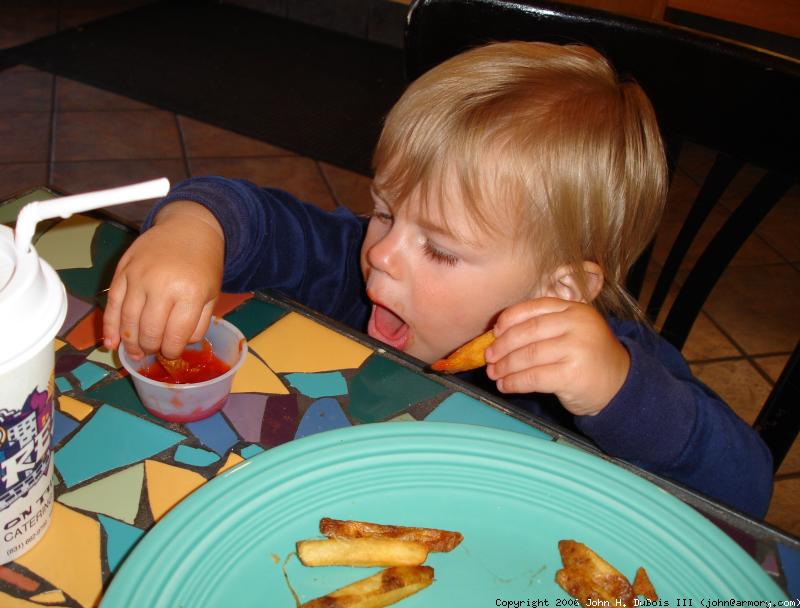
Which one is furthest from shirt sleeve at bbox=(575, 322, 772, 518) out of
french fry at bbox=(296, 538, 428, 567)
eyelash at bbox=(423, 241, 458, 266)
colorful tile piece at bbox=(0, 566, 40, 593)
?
colorful tile piece at bbox=(0, 566, 40, 593)

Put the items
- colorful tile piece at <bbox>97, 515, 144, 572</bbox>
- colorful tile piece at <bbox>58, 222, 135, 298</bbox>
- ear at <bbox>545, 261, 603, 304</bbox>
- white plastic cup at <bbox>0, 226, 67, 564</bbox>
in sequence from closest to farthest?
1. white plastic cup at <bbox>0, 226, 67, 564</bbox>
2. colorful tile piece at <bbox>97, 515, 144, 572</bbox>
3. colorful tile piece at <bbox>58, 222, 135, 298</bbox>
4. ear at <bbox>545, 261, 603, 304</bbox>

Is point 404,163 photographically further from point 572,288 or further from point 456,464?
point 456,464

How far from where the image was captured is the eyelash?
966 mm

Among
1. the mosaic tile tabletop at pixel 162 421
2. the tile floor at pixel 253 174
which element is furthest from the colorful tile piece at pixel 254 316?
the tile floor at pixel 253 174

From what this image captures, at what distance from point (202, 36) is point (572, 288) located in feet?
10.1

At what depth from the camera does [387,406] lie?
78 centimetres

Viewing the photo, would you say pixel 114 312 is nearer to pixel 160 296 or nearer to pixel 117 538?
pixel 160 296

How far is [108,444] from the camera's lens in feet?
2.31

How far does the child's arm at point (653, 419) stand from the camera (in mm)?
809

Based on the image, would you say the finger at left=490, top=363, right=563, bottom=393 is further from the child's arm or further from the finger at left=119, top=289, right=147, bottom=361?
the finger at left=119, top=289, right=147, bottom=361

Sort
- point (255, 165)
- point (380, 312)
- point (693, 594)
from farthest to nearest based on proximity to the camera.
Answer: point (255, 165) → point (380, 312) → point (693, 594)

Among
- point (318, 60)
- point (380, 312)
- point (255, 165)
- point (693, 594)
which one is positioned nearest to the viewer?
point (693, 594)

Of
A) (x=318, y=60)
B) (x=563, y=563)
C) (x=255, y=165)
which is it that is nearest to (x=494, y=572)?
(x=563, y=563)

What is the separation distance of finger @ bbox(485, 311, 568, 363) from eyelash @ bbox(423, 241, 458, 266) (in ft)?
0.59
